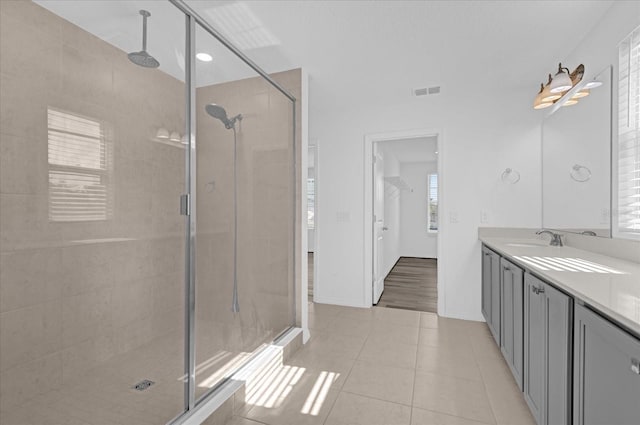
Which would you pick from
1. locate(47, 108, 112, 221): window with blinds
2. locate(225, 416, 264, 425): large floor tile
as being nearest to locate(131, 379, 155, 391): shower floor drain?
locate(225, 416, 264, 425): large floor tile

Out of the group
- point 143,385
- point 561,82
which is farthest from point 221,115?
point 561,82

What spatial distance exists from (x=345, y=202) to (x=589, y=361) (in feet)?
9.42

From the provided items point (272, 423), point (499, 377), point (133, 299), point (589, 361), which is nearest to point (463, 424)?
point (499, 377)

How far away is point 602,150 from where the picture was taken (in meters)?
2.06

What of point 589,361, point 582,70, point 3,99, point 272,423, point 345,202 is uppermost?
point 582,70

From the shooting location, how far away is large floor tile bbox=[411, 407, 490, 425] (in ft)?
5.61

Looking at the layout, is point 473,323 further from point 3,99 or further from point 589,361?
point 3,99

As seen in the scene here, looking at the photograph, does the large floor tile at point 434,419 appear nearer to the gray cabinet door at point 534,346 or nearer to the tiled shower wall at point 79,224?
the gray cabinet door at point 534,346

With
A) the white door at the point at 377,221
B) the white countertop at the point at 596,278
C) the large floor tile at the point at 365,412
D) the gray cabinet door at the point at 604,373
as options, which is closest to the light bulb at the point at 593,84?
the white countertop at the point at 596,278

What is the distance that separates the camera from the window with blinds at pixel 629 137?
5.65 feet

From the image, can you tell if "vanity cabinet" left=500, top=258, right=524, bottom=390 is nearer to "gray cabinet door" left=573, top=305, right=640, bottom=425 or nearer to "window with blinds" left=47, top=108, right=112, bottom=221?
"gray cabinet door" left=573, top=305, right=640, bottom=425

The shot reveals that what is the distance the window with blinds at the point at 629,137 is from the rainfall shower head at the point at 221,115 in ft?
7.94

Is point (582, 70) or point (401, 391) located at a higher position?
point (582, 70)

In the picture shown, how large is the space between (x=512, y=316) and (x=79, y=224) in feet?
8.50
